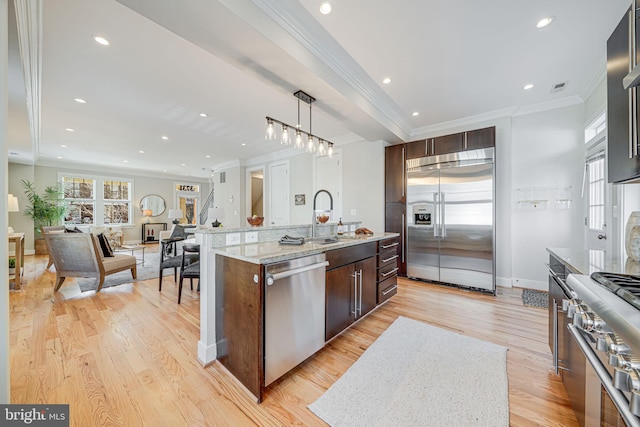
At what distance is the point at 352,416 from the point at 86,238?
162 inches

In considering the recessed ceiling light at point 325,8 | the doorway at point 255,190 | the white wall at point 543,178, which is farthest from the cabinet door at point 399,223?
the doorway at point 255,190

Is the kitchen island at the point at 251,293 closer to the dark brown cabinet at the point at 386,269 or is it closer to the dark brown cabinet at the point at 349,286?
the dark brown cabinet at the point at 349,286

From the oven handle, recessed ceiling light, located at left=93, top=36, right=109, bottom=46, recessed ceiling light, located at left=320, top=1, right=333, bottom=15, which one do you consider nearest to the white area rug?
the oven handle

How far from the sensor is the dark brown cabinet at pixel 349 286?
2.05 m

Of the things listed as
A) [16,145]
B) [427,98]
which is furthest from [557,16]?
[16,145]

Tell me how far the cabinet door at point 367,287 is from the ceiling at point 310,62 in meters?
1.90

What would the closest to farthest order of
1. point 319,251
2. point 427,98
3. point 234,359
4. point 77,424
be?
1. point 77,424
2. point 234,359
3. point 319,251
4. point 427,98

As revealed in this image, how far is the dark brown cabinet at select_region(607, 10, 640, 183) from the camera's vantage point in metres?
1.10

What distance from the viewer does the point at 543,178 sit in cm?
353

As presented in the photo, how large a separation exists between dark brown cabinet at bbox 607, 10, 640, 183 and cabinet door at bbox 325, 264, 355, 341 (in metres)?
1.80

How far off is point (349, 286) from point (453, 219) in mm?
2390

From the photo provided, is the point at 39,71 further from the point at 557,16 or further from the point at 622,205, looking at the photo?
the point at 622,205

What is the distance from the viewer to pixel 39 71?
2.60 metres

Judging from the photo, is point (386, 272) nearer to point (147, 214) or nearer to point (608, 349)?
point (608, 349)
